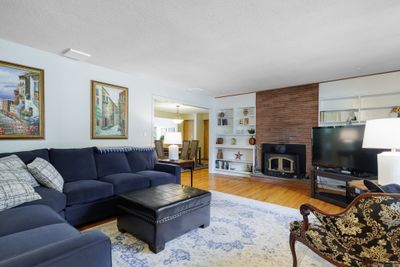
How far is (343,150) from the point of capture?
3.56 m

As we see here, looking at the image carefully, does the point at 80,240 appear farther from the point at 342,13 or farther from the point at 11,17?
the point at 342,13

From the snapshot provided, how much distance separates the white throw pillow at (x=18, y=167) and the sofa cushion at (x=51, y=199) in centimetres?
12

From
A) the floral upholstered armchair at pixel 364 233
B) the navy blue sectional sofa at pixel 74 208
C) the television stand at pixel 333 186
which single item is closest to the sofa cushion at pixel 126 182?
the navy blue sectional sofa at pixel 74 208

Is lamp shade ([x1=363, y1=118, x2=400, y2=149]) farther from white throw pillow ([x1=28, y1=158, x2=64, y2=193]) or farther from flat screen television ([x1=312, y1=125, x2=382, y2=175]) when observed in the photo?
white throw pillow ([x1=28, y1=158, x2=64, y2=193])

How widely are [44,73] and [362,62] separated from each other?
15.8ft

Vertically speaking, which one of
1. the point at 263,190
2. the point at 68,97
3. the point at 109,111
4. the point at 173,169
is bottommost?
the point at 263,190

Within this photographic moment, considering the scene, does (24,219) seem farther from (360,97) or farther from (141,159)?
(360,97)

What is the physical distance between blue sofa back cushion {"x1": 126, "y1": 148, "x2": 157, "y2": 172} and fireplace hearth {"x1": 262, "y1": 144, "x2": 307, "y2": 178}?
2.86m

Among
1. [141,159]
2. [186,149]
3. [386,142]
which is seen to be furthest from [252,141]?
[386,142]

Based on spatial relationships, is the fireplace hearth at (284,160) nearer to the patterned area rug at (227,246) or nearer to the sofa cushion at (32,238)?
the patterned area rug at (227,246)

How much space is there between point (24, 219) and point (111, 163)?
1.80 m

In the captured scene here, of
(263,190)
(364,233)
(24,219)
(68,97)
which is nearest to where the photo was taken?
(364,233)

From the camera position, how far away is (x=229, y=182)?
503cm

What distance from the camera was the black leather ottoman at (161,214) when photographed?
1.97 meters
